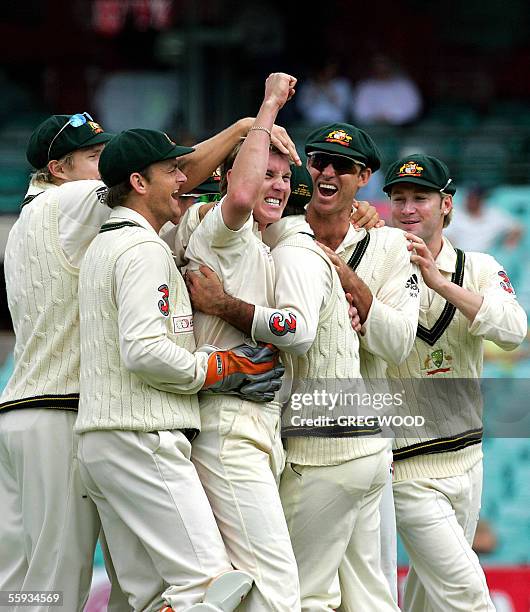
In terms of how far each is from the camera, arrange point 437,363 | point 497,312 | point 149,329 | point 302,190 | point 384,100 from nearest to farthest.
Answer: point 149,329
point 302,190
point 497,312
point 437,363
point 384,100

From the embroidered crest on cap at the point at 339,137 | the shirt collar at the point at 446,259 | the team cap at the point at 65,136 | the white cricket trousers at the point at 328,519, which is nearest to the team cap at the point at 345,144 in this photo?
the embroidered crest on cap at the point at 339,137

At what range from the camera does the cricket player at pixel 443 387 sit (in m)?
5.45

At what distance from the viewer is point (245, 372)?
461 centimetres

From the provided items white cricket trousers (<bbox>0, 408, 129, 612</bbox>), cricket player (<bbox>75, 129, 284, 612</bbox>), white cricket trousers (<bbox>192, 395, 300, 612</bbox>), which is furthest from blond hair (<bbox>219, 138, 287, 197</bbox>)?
white cricket trousers (<bbox>0, 408, 129, 612</bbox>)

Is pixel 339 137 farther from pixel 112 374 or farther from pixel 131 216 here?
pixel 112 374

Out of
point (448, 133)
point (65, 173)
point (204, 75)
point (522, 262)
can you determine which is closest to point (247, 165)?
point (65, 173)

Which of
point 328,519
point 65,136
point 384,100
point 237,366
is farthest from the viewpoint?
point 384,100

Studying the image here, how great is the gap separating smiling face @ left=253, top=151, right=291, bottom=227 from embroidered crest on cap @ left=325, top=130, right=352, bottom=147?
0.31 metres

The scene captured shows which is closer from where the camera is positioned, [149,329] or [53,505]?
[149,329]

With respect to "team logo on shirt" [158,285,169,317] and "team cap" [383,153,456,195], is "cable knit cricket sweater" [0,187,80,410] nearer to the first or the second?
"team logo on shirt" [158,285,169,317]

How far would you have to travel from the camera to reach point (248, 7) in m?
15.1

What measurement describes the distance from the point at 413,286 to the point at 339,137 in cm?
70

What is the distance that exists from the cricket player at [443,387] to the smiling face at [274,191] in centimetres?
73

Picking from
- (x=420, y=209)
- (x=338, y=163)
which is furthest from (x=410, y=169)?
(x=338, y=163)
